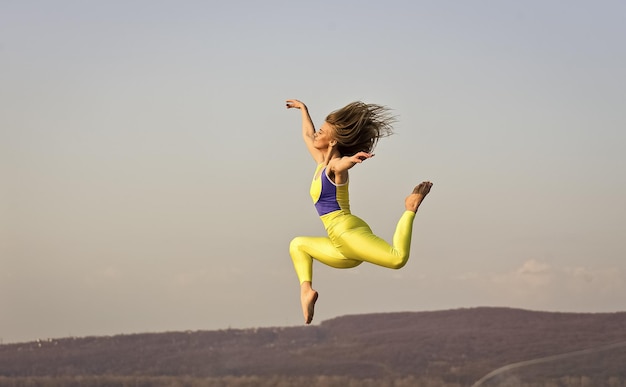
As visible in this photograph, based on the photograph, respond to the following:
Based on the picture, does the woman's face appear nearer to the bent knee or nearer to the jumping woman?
the jumping woman

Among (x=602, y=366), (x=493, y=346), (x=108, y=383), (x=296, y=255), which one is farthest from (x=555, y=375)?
(x=108, y=383)

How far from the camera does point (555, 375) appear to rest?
2316cm

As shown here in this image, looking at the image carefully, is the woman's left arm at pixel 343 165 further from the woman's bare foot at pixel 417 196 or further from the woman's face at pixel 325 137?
the woman's bare foot at pixel 417 196

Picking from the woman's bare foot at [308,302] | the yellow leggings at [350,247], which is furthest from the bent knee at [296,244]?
the woman's bare foot at [308,302]

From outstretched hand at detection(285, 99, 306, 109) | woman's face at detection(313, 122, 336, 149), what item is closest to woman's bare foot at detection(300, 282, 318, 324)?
woman's face at detection(313, 122, 336, 149)

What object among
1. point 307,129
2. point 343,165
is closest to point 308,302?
point 343,165

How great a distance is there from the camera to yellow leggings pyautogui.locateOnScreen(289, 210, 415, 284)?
13.3 metres

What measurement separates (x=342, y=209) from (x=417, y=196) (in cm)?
91

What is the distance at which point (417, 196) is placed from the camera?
13.6m

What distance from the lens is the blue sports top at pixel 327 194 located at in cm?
1349

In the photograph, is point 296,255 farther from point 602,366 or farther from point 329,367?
point 329,367

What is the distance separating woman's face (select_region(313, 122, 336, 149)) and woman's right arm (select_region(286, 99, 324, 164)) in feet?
0.45

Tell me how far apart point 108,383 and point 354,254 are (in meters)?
57.6

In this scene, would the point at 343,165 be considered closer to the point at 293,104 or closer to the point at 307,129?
the point at 307,129
